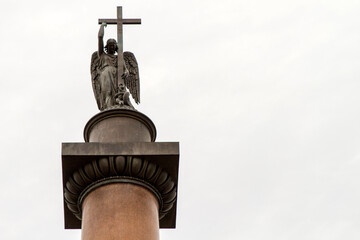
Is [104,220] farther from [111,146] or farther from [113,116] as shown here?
[113,116]

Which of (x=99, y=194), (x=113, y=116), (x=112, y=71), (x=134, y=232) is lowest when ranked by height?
(x=134, y=232)

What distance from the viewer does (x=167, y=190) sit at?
15305 mm

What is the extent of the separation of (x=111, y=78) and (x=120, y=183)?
3.67 metres

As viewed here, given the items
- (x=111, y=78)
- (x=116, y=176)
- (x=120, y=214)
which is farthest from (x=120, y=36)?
(x=120, y=214)

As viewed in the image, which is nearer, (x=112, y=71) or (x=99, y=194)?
(x=99, y=194)

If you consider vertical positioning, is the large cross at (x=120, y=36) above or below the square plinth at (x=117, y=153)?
above

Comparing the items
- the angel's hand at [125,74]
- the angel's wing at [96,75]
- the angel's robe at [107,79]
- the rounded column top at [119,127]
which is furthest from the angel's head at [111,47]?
the rounded column top at [119,127]

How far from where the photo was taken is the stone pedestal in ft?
46.1

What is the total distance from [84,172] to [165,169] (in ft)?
5.24

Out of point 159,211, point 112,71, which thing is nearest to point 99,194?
point 159,211

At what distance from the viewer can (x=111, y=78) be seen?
1758 centimetres

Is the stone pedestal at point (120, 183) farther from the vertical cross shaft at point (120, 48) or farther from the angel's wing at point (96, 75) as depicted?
the angel's wing at point (96, 75)

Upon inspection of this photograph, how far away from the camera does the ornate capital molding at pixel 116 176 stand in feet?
48.4

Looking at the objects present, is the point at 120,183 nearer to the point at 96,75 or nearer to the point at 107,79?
the point at 107,79
